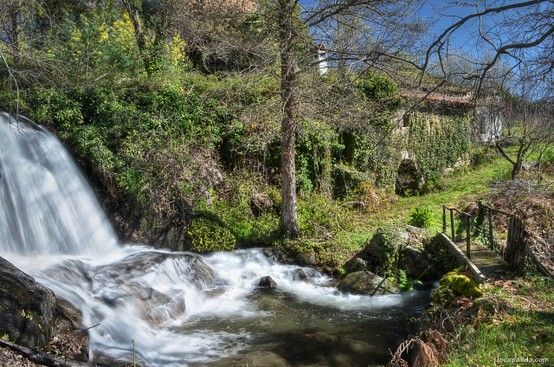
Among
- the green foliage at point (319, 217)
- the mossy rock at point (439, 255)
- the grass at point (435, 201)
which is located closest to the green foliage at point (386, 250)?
the mossy rock at point (439, 255)

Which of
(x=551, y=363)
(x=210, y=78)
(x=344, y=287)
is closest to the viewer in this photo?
(x=551, y=363)

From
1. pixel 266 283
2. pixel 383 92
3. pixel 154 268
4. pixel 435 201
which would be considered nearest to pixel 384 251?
pixel 266 283

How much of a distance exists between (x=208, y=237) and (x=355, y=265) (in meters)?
3.80

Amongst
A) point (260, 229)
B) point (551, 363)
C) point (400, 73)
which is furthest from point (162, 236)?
point (551, 363)

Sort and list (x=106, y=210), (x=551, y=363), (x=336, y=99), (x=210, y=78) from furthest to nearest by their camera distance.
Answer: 1. (x=210, y=78)
2. (x=336, y=99)
3. (x=106, y=210)
4. (x=551, y=363)

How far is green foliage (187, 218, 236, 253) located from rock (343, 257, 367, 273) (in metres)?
3.02

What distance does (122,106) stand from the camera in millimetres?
13219

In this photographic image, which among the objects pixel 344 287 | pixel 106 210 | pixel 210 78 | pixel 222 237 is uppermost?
pixel 210 78

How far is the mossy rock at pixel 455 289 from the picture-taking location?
731 centimetres

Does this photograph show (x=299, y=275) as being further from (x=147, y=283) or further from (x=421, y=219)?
(x=421, y=219)

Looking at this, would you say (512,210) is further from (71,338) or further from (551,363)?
(71,338)

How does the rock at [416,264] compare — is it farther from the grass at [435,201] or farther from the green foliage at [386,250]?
the grass at [435,201]

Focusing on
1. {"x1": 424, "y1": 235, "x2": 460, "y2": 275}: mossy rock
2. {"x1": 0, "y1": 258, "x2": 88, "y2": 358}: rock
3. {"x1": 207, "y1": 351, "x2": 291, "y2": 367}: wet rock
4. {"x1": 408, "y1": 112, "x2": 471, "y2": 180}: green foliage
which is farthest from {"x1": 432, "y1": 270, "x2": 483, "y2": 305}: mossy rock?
{"x1": 408, "y1": 112, "x2": 471, "y2": 180}: green foliage

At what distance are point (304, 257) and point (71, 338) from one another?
22.1ft
